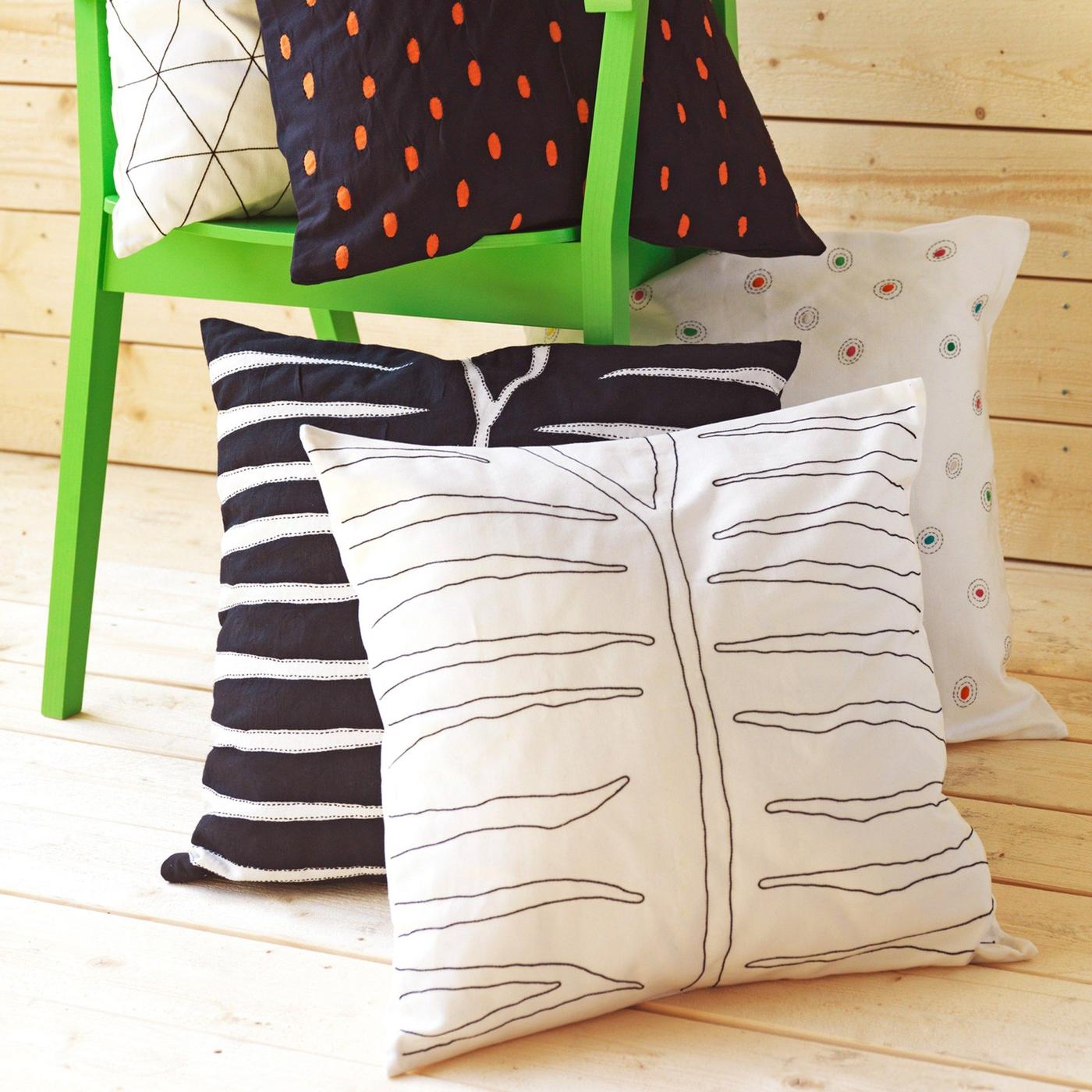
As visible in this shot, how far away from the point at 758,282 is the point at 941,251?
0.17 metres

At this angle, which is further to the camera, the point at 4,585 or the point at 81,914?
the point at 4,585

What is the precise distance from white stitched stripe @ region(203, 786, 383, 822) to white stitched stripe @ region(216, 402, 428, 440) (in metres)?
0.28

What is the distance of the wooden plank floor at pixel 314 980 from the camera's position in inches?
28.7

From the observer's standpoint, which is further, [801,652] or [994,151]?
[994,151]

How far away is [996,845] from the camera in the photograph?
0.98 m

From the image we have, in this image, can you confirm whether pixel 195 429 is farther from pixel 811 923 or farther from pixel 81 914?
pixel 811 923

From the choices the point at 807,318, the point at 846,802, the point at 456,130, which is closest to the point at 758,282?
the point at 807,318

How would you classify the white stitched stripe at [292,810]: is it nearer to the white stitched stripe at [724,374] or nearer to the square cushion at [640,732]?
the square cushion at [640,732]

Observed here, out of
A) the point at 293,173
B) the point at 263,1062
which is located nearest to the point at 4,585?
the point at 293,173

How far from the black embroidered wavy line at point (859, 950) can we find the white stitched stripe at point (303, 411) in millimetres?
441

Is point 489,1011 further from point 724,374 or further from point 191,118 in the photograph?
point 191,118

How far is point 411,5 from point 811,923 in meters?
0.69

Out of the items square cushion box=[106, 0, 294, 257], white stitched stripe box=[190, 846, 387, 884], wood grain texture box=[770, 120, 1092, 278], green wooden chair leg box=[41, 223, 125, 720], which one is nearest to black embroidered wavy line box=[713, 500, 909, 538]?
white stitched stripe box=[190, 846, 387, 884]

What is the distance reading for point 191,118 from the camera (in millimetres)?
959
